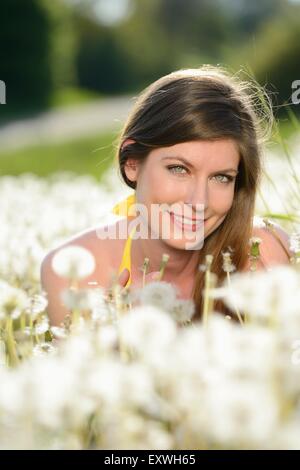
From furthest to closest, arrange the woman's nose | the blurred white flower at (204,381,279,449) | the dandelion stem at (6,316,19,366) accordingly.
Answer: the woman's nose, the dandelion stem at (6,316,19,366), the blurred white flower at (204,381,279,449)

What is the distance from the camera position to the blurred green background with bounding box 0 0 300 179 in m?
14.8

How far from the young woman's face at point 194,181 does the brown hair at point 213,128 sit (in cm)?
4

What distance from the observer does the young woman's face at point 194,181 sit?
2.56m

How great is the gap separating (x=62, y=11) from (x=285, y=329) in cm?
2576

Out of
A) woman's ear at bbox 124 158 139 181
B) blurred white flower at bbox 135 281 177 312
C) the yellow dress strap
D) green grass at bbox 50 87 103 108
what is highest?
green grass at bbox 50 87 103 108

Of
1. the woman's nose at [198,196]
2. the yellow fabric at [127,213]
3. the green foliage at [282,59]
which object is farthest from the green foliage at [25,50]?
the woman's nose at [198,196]

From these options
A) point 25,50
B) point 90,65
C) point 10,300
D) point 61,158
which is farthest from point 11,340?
point 90,65

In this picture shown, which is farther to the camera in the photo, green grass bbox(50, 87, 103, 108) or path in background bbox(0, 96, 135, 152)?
green grass bbox(50, 87, 103, 108)

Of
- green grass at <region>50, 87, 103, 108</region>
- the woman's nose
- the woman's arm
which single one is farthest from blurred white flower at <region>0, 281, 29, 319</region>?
green grass at <region>50, 87, 103, 108</region>

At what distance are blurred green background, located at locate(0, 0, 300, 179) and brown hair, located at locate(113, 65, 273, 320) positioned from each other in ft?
0.44

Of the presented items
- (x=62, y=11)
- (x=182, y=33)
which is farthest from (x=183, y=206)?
(x=182, y=33)

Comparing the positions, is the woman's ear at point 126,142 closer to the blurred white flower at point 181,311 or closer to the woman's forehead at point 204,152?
the woman's forehead at point 204,152

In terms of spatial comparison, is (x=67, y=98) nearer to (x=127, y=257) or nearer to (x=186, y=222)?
(x=127, y=257)

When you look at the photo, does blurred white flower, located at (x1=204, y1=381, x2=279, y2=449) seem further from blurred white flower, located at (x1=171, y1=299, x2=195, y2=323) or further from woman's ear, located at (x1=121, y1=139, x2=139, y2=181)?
woman's ear, located at (x1=121, y1=139, x2=139, y2=181)
